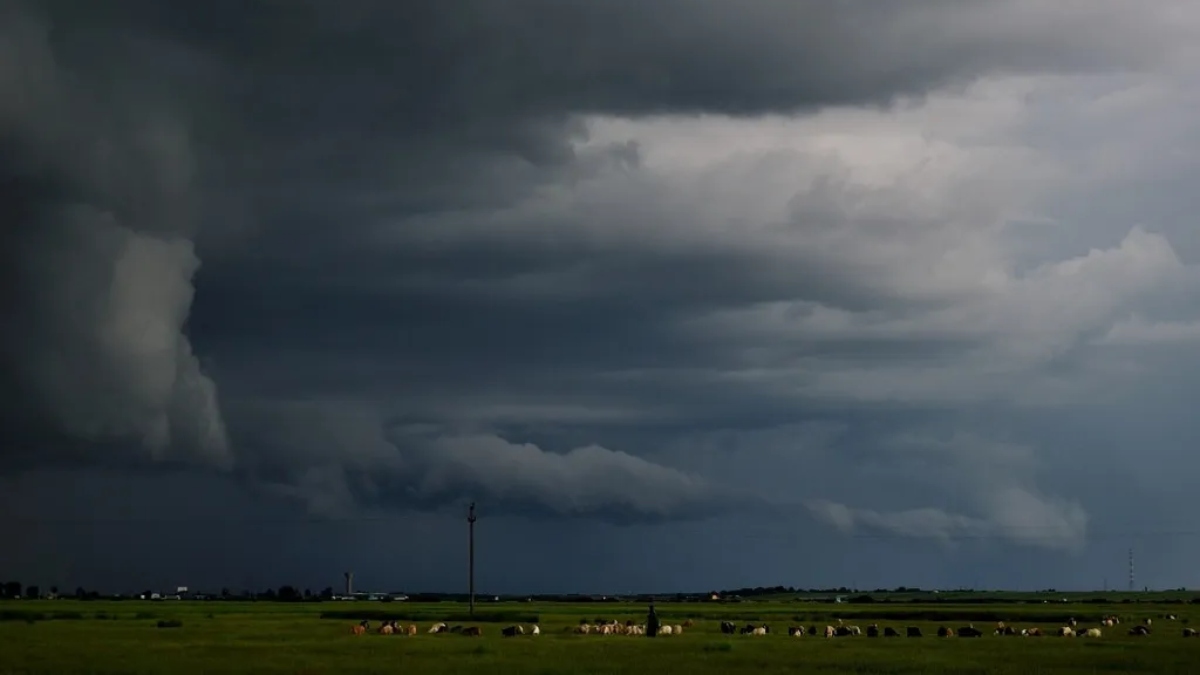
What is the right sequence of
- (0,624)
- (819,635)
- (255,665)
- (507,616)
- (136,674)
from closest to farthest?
(136,674) < (255,665) < (819,635) < (0,624) < (507,616)

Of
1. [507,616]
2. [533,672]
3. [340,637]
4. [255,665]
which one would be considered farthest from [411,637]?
[507,616]

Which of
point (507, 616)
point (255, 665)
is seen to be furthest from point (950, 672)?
point (507, 616)

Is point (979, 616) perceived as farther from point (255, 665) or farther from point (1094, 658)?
point (255, 665)

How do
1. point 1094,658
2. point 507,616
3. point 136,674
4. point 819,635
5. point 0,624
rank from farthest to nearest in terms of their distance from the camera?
point 507,616
point 0,624
point 819,635
point 1094,658
point 136,674

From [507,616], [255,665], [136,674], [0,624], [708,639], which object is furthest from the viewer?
[507,616]

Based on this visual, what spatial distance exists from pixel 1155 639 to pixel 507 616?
72781 millimetres

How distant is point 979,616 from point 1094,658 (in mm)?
A: 86553

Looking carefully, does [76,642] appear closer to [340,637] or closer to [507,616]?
[340,637]

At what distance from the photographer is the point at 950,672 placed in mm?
52094

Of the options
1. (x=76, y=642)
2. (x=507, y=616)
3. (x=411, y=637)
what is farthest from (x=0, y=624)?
(x=507, y=616)

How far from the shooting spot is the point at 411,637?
265 feet

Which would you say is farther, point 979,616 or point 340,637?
point 979,616

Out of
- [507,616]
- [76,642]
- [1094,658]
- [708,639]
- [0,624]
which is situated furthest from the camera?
[507,616]

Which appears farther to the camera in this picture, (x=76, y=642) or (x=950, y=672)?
(x=76, y=642)
